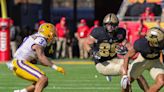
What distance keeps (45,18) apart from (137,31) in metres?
7.62

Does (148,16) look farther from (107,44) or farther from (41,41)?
(41,41)

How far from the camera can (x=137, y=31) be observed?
1856 centimetres

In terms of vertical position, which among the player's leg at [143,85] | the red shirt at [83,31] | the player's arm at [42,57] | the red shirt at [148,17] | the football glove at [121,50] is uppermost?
the player's arm at [42,57]

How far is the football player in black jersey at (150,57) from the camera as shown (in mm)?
8695

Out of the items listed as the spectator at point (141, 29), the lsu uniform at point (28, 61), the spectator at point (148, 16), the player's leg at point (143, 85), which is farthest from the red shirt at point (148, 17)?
the lsu uniform at point (28, 61)

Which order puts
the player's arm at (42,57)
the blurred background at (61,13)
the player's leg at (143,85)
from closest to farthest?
the player's arm at (42,57), the player's leg at (143,85), the blurred background at (61,13)

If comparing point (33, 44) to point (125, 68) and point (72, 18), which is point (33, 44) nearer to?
point (125, 68)

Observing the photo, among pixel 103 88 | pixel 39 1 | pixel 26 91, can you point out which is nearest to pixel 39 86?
pixel 26 91

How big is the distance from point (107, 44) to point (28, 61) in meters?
1.27

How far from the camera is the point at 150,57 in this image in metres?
9.01

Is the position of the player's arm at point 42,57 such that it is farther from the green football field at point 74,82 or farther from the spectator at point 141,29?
the spectator at point 141,29

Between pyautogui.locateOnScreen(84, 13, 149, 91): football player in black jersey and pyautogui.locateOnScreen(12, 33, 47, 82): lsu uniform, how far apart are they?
3.37ft

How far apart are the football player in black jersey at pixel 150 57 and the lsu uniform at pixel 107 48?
1.09 ft

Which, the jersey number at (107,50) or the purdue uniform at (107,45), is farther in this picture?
the jersey number at (107,50)
